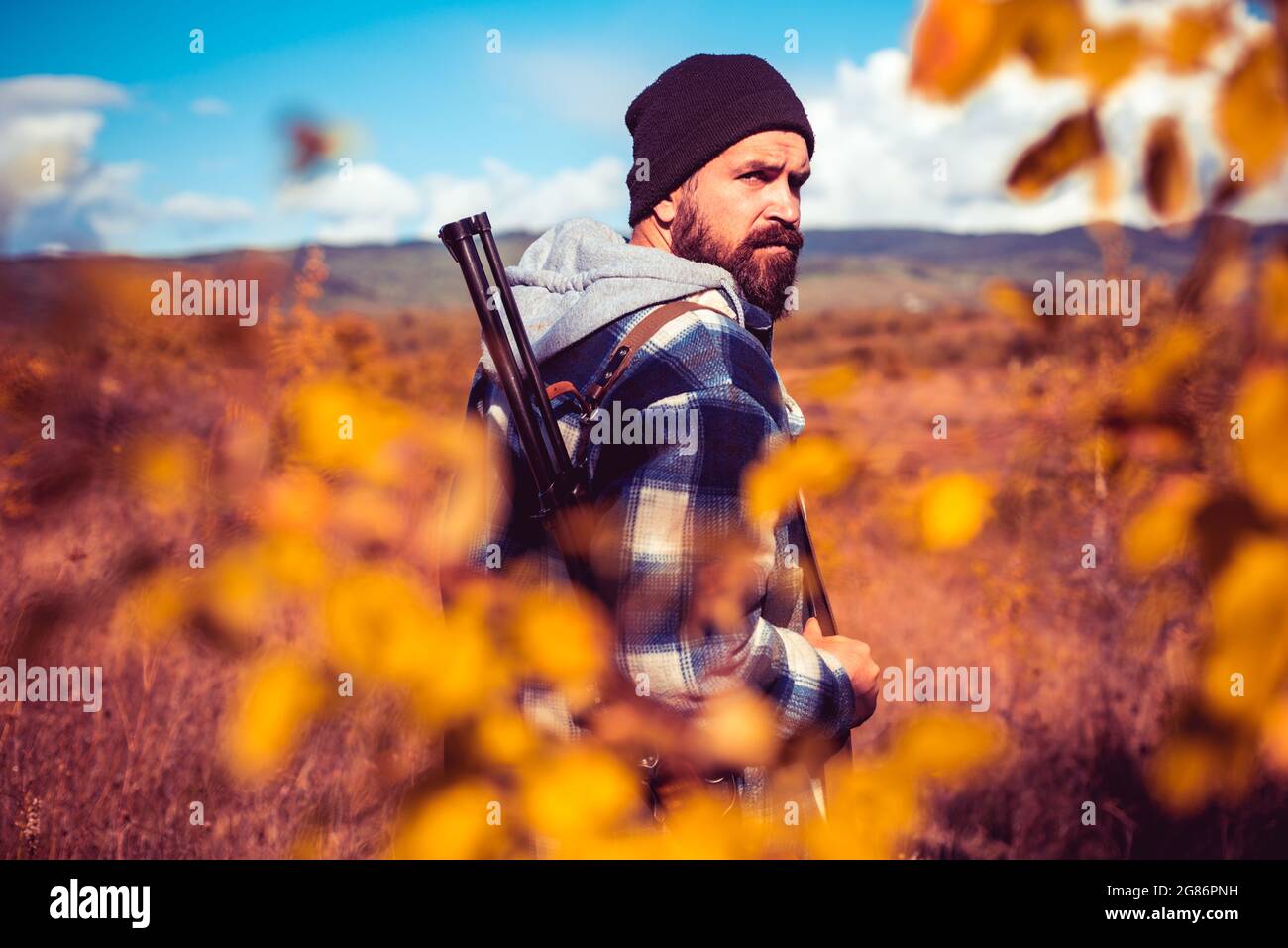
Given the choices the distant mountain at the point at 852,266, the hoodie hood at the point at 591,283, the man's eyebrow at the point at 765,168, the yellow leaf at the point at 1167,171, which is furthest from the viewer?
the distant mountain at the point at 852,266

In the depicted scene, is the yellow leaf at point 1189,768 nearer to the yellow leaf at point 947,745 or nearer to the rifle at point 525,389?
the yellow leaf at point 947,745

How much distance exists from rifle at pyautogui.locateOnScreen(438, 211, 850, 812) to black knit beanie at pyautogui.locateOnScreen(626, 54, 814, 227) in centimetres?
86

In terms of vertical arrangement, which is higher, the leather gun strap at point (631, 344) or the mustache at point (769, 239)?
the mustache at point (769, 239)

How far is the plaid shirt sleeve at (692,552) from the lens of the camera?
Result: 135cm

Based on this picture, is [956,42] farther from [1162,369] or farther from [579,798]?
[579,798]

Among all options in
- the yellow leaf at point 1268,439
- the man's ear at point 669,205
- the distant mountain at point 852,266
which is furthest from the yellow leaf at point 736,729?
the distant mountain at point 852,266

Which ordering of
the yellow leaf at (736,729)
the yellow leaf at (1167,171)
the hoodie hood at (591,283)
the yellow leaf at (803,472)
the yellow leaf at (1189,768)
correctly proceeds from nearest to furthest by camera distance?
1. the yellow leaf at (1167,171)
2. the yellow leaf at (1189,768)
3. the yellow leaf at (803,472)
4. the yellow leaf at (736,729)
5. the hoodie hood at (591,283)

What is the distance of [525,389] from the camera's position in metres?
1.42

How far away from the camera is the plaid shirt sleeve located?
4.42ft

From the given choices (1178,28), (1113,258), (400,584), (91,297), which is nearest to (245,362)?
(91,297)

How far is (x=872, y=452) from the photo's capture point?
866 millimetres

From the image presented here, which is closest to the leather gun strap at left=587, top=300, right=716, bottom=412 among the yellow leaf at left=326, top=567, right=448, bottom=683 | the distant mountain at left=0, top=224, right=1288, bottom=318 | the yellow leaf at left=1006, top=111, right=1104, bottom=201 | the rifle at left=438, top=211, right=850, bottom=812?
the rifle at left=438, top=211, right=850, bottom=812
